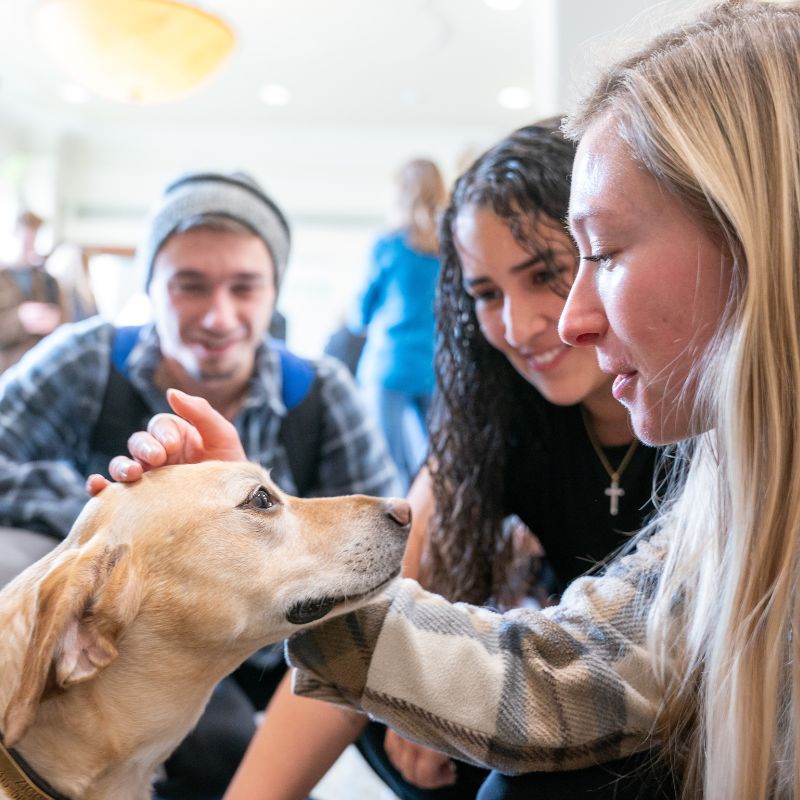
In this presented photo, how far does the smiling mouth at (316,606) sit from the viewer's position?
0.99m

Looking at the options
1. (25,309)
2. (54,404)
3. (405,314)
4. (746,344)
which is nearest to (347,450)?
(54,404)

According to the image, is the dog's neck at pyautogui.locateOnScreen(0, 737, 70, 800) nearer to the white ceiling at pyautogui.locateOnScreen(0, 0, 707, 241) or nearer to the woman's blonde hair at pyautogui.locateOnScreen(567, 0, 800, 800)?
the woman's blonde hair at pyautogui.locateOnScreen(567, 0, 800, 800)

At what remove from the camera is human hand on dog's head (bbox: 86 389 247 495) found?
1042 millimetres

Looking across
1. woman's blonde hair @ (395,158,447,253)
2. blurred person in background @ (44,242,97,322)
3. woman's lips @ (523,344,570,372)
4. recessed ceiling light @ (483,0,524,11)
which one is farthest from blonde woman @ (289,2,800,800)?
recessed ceiling light @ (483,0,524,11)

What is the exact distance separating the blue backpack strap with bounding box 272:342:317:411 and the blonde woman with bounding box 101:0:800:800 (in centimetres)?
72

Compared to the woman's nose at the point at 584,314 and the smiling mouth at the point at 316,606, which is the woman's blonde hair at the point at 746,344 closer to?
the woman's nose at the point at 584,314

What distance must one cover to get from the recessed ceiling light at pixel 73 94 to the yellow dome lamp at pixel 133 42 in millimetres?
3807

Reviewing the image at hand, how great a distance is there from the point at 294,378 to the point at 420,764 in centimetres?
80

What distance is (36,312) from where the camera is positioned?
2.70 meters

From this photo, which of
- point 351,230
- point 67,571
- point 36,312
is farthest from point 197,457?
point 351,230

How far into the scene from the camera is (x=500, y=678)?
36.5 inches

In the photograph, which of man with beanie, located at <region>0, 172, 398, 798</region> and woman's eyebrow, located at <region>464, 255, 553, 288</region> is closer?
woman's eyebrow, located at <region>464, 255, 553, 288</region>

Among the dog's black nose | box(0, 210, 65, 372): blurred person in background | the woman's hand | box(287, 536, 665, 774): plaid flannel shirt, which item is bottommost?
the woman's hand

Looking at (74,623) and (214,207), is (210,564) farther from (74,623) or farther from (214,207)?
(214,207)
